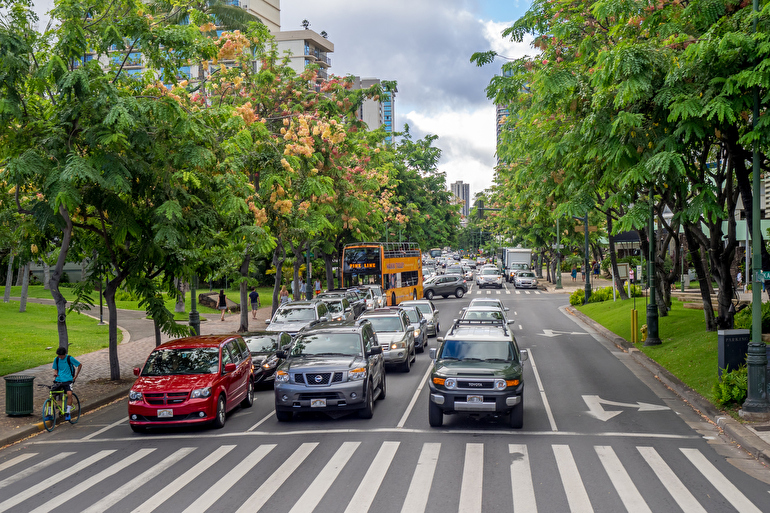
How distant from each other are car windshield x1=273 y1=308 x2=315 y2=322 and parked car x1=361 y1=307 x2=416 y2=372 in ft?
8.61

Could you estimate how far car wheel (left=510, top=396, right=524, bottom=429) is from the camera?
12445 mm

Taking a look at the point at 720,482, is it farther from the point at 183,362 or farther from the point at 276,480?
the point at 183,362

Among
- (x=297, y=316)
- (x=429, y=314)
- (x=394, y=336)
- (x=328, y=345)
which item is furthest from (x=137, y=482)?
(x=429, y=314)

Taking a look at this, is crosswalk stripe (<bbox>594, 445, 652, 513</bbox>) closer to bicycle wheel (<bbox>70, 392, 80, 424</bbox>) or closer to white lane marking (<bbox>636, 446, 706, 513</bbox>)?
white lane marking (<bbox>636, 446, 706, 513</bbox>)

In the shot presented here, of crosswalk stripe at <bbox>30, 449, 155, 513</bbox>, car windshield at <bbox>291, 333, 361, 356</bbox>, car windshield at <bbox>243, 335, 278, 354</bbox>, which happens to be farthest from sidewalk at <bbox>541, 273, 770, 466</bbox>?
car windshield at <bbox>243, 335, 278, 354</bbox>

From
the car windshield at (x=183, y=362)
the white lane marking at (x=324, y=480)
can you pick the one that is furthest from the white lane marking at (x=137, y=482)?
the white lane marking at (x=324, y=480)

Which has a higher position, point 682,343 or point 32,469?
point 682,343

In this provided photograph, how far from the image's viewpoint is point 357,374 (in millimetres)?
13391

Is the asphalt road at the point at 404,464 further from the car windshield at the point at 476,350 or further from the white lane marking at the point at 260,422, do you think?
the car windshield at the point at 476,350

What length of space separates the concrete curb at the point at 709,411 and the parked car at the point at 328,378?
6780mm

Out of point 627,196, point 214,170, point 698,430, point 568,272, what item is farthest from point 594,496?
point 568,272

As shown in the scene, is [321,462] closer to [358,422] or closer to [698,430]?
[358,422]

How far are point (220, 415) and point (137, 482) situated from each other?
3464 millimetres

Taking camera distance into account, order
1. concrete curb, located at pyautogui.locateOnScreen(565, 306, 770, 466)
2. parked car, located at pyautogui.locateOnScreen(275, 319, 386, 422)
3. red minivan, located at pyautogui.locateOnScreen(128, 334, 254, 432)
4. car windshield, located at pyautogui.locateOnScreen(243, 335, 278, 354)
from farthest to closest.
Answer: car windshield, located at pyautogui.locateOnScreen(243, 335, 278, 354)
parked car, located at pyautogui.locateOnScreen(275, 319, 386, 422)
red minivan, located at pyautogui.locateOnScreen(128, 334, 254, 432)
concrete curb, located at pyautogui.locateOnScreen(565, 306, 770, 466)
